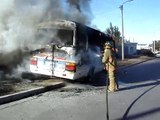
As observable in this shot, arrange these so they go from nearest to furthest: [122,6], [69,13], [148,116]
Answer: [148,116]
[69,13]
[122,6]

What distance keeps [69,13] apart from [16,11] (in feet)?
10.1

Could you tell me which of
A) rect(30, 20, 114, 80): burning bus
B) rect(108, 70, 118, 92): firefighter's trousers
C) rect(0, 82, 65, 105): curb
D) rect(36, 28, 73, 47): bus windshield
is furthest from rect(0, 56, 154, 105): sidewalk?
rect(108, 70, 118, 92): firefighter's trousers

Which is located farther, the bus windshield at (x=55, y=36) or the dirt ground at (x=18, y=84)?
the bus windshield at (x=55, y=36)

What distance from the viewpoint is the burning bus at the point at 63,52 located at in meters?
13.0

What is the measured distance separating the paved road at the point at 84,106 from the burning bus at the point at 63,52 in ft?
3.76

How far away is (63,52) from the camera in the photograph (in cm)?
1310

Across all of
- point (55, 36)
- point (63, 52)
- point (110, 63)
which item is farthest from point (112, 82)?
point (55, 36)

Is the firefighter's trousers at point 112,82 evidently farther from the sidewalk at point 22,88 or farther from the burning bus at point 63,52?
the sidewalk at point 22,88

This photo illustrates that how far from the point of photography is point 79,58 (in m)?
13.2

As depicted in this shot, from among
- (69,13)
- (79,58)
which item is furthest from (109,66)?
(69,13)

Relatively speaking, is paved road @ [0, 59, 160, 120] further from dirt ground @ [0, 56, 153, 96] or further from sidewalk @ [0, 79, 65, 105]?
dirt ground @ [0, 56, 153, 96]

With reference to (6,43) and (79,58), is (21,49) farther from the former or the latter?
(79,58)

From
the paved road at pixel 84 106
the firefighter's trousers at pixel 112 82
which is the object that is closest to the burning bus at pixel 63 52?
the paved road at pixel 84 106

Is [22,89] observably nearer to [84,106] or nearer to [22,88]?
[22,88]
